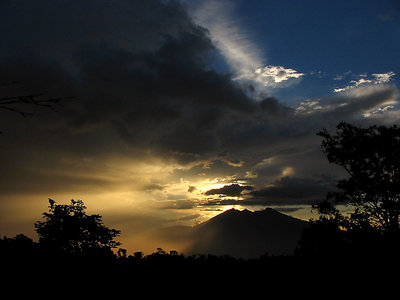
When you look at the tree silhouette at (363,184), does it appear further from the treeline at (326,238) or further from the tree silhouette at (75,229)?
the tree silhouette at (75,229)

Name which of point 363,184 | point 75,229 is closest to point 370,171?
point 363,184

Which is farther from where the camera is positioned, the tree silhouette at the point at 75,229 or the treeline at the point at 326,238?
the tree silhouette at the point at 75,229

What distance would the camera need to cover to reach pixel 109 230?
124 ft

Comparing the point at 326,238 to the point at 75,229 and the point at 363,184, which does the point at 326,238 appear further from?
the point at 75,229

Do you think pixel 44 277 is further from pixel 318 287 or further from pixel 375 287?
pixel 375 287

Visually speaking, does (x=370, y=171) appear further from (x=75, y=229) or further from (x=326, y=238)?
(x=75, y=229)

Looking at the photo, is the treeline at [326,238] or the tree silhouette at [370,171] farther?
the tree silhouette at [370,171]

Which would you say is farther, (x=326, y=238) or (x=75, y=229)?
(x=75, y=229)

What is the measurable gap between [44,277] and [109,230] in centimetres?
3239

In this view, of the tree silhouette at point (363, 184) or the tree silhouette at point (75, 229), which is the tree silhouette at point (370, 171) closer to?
the tree silhouette at point (363, 184)

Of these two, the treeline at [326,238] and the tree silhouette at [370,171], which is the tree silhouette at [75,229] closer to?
the treeline at [326,238]

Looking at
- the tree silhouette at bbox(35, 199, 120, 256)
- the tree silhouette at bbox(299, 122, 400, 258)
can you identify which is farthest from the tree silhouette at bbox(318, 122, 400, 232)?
the tree silhouette at bbox(35, 199, 120, 256)

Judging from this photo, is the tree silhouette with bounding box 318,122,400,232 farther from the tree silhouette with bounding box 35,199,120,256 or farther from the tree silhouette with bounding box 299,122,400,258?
the tree silhouette with bounding box 35,199,120,256

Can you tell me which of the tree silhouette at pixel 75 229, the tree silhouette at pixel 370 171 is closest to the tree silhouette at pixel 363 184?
the tree silhouette at pixel 370 171
